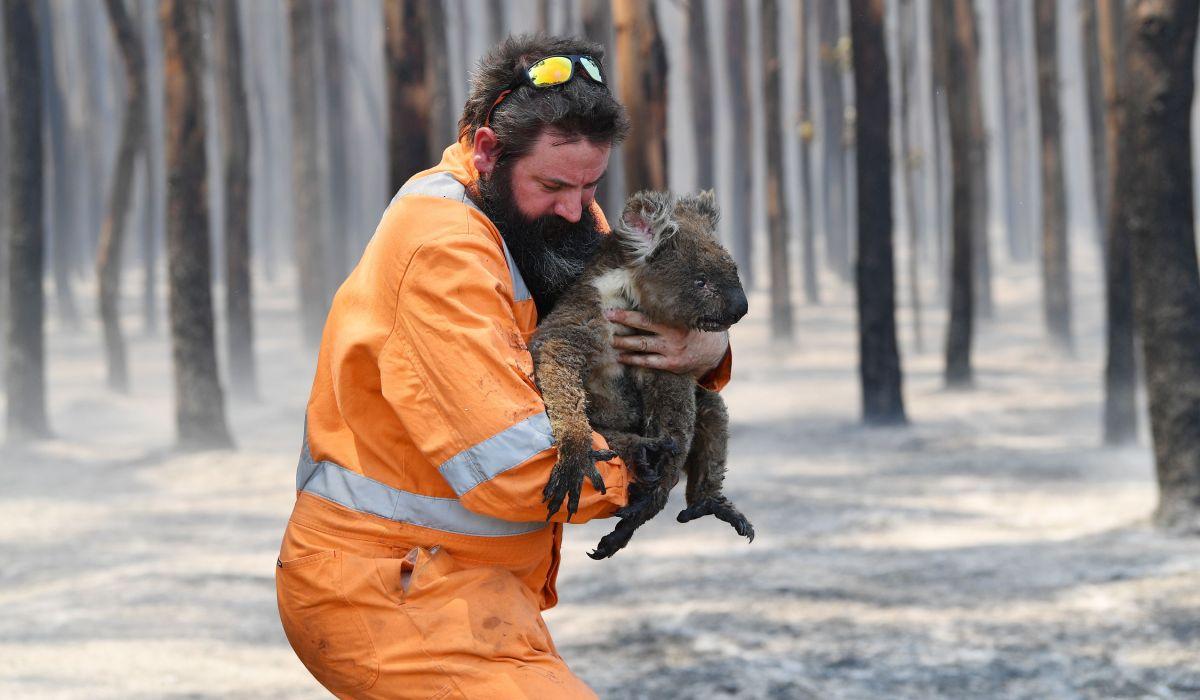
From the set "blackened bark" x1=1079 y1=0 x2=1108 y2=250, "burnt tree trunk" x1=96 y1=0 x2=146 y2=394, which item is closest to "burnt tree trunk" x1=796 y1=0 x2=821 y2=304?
"blackened bark" x1=1079 y1=0 x2=1108 y2=250

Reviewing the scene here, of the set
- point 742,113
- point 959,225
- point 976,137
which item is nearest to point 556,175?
point 959,225

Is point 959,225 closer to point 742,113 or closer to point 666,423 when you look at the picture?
point 742,113

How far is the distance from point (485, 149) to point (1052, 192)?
64.3 ft

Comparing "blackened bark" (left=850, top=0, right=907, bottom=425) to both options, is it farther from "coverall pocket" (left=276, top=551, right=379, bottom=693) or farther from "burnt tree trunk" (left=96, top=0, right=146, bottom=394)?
"coverall pocket" (left=276, top=551, right=379, bottom=693)

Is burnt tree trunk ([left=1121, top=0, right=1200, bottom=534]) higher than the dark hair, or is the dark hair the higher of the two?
the dark hair

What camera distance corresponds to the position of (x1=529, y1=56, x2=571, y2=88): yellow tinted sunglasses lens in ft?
9.22

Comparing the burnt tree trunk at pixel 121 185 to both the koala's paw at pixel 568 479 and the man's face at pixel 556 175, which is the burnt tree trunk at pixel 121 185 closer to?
the man's face at pixel 556 175

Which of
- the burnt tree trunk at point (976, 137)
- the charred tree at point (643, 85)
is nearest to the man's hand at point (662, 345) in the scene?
the charred tree at point (643, 85)

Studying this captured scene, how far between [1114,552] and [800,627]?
2539 mm

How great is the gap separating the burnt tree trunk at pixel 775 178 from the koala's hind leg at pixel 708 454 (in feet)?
63.5

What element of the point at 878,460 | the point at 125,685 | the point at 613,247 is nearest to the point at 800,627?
the point at 125,685

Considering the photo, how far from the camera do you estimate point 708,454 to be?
10.6 ft

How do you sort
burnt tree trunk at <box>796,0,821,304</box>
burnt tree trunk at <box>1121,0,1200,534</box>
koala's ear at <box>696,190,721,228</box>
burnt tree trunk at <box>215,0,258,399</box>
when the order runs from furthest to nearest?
burnt tree trunk at <box>796,0,821,304</box> < burnt tree trunk at <box>215,0,258,399</box> < burnt tree trunk at <box>1121,0,1200,534</box> < koala's ear at <box>696,190,721,228</box>

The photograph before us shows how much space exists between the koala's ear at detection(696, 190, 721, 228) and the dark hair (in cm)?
43
